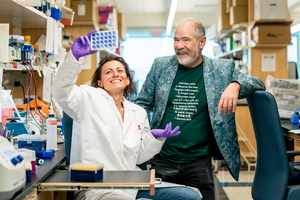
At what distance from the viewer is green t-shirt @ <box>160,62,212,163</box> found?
1826 mm

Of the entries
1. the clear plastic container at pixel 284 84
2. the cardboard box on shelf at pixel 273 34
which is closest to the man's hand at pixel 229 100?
the clear plastic container at pixel 284 84

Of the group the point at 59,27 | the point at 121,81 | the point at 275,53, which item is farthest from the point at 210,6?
the point at 121,81

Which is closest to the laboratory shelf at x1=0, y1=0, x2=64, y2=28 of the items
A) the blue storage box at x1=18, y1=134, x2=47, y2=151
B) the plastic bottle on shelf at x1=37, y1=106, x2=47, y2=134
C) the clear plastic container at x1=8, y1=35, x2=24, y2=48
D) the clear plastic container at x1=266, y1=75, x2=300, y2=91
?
the clear plastic container at x1=8, y1=35, x2=24, y2=48

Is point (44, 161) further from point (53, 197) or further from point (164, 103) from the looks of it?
point (164, 103)

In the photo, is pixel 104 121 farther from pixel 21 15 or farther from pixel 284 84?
pixel 284 84

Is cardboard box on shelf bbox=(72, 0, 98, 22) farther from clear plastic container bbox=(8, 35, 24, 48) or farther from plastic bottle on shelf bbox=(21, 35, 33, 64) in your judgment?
clear plastic container bbox=(8, 35, 24, 48)

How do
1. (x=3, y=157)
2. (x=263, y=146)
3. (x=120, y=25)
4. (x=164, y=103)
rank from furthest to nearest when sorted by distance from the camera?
(x=120, y=25) < (x=164, y=103) < (x=263, y=146) < (x=3, y=157)

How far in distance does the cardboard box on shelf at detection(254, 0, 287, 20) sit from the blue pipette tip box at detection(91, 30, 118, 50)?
10.3 feet

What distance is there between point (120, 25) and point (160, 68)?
12.7 feet

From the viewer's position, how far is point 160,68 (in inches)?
79.8

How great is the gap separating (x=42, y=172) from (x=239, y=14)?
4054 millimetres

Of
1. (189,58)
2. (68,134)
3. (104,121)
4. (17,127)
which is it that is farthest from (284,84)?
(17,127)

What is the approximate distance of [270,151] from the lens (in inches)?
60.7

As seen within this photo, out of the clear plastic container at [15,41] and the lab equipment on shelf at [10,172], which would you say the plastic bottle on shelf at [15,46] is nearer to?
the clear plastic container at [15,41]
